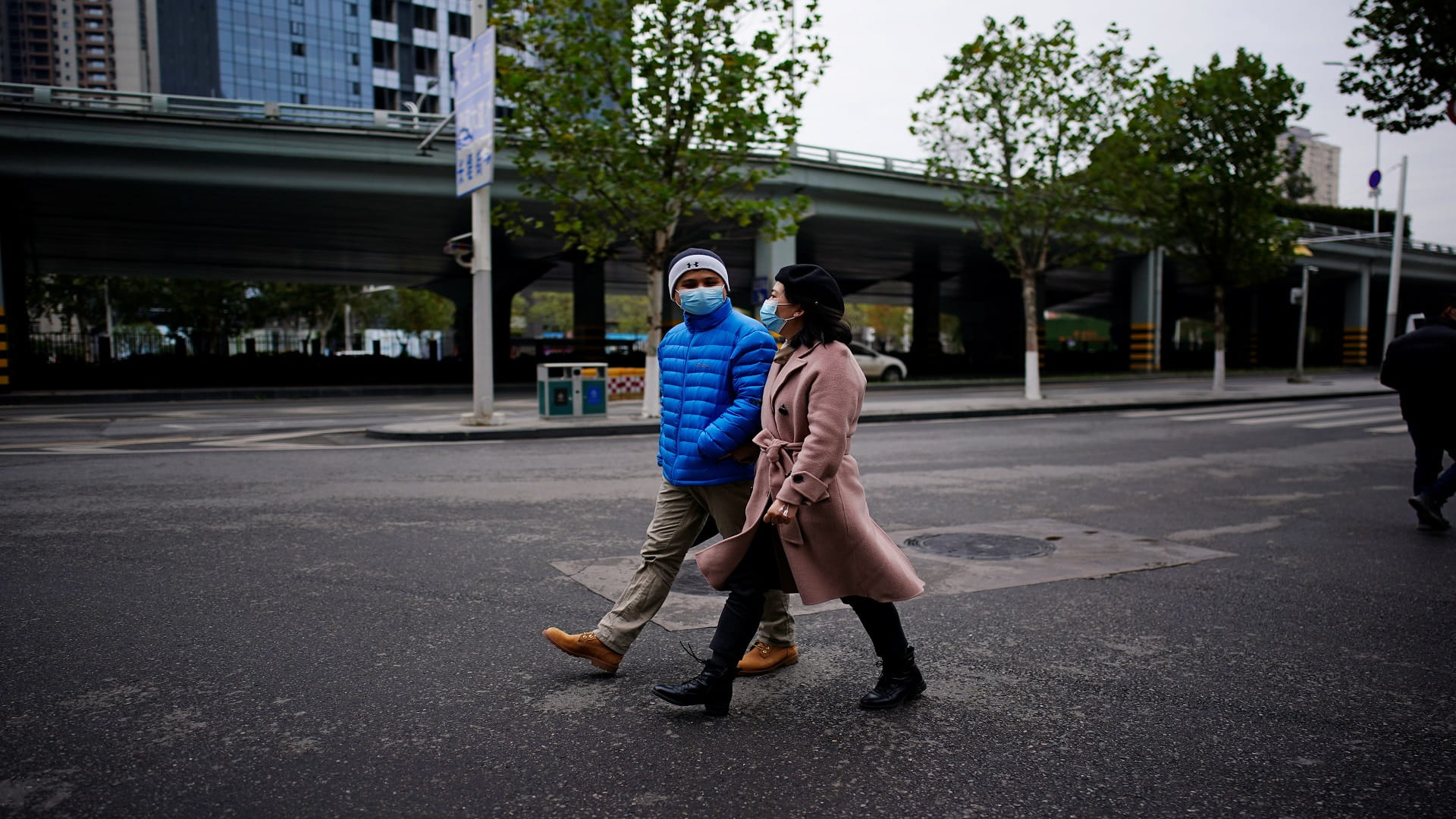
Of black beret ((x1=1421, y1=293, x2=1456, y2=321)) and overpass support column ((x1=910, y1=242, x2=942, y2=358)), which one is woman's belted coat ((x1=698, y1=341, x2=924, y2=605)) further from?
overpass support column ((x1=910, y1=242, x2=942, y2=358))

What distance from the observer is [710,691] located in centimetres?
351

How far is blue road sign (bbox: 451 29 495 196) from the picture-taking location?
14.8 metres

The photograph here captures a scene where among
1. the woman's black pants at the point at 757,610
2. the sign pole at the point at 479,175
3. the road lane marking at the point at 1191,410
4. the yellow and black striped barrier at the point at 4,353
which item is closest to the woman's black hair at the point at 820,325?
the woman's black pants at the point at 757,610

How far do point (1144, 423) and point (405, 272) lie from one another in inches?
1620

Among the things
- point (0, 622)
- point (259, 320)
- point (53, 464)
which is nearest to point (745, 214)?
point (53, 464)

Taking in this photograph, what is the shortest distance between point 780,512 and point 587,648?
1.10m

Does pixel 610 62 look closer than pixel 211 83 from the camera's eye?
Yes

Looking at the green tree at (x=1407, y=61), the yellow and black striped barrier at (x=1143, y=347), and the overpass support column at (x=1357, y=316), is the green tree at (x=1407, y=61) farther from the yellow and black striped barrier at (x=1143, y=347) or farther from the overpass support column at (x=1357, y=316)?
the overpass support column at (x=1357, y=316)

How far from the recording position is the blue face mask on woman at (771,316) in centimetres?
368

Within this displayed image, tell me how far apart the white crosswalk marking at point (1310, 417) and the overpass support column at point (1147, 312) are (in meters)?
22.2

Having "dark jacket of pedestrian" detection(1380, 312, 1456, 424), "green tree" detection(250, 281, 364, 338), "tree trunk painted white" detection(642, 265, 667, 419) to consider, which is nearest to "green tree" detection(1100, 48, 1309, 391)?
"tree trunk painted white" detection(642, 265, 667, 419)

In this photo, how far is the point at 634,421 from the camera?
16.2 m

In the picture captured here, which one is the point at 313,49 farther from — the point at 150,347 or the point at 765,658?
the point at 765,658

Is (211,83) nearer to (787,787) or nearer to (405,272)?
(405,272)
